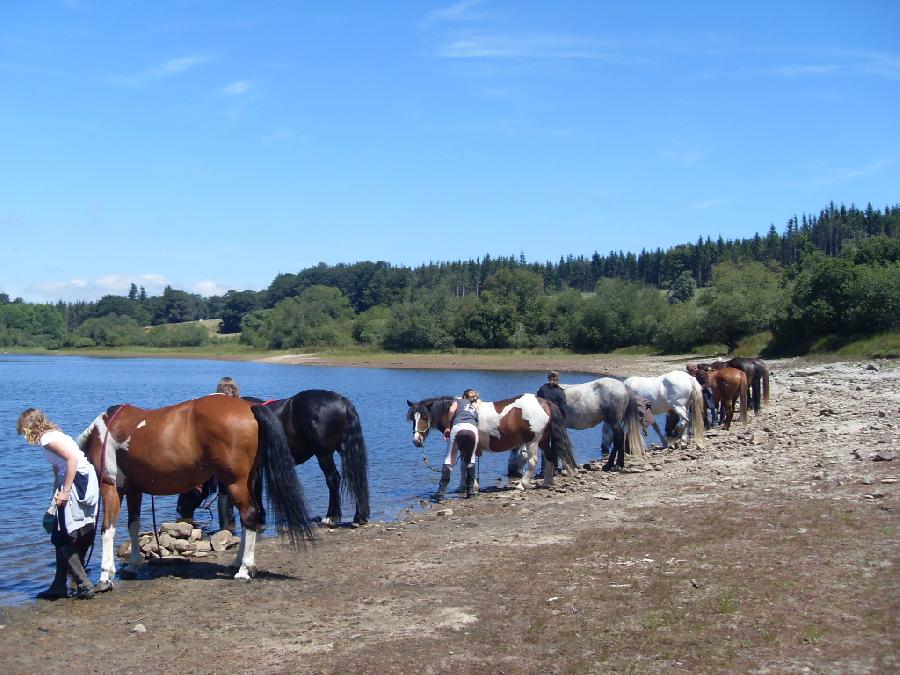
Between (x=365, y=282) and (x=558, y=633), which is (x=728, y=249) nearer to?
(x=365, y=282)

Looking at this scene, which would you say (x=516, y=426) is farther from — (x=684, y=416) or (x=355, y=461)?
(x=684, y=416)

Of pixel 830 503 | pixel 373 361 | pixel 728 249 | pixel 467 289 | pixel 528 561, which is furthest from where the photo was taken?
pixel 467 289

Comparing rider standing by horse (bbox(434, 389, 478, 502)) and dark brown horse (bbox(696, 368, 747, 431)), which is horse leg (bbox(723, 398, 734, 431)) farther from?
rider standing by horse (bbox(434, 389, 478, 502))

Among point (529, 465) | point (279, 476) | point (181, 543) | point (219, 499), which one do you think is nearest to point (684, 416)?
point (529, 465)

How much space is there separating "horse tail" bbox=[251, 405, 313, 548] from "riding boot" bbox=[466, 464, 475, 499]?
18.7 ft

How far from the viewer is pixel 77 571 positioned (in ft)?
26.7

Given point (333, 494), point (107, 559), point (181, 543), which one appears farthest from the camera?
point (333, 494)

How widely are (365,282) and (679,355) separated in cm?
13225

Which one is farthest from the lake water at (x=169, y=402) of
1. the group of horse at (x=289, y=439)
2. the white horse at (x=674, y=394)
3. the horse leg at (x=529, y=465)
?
the white horse at (x=674, y=394)

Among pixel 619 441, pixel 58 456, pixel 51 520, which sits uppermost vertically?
pixel 58 456

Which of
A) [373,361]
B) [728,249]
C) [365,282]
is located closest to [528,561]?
[373,361]

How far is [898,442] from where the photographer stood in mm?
13625

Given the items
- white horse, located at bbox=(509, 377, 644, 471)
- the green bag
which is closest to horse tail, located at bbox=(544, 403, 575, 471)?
white horse, located at bbox=(509, 377, 644, 471)

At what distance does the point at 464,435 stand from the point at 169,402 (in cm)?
2706
